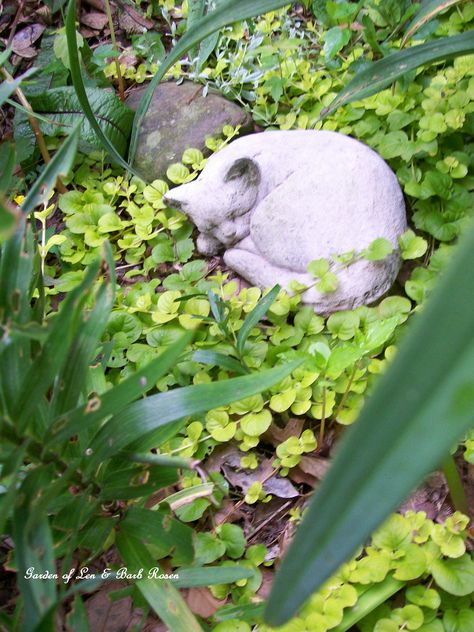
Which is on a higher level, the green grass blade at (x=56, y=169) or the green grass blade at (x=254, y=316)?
the green grass blade at (x=56, y=169)

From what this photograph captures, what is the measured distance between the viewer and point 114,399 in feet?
2.67

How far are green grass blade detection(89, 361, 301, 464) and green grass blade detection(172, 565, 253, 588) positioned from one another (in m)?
0.27

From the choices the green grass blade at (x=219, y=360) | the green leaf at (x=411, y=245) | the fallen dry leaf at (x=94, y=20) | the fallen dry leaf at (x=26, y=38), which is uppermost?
the fallen dry leaf at (x=26, y=38)

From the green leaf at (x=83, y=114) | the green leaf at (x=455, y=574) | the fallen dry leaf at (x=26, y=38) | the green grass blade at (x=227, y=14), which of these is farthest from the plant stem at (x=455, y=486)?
the fallen dry leaf at (x=26, y=38)

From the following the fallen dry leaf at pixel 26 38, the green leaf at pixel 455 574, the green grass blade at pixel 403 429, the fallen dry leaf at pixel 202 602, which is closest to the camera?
the green grass blade at pixel 403 429

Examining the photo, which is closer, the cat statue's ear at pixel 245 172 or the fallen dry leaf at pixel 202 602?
the fallen dry leaf at pixel 202 602

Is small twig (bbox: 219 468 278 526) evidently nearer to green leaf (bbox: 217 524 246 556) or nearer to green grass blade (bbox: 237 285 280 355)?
green leaf (bbox: 217 524 246 556)

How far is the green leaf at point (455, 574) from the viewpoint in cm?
97

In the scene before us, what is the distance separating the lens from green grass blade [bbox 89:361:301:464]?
88 centimetres

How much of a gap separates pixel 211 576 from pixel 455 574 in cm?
41

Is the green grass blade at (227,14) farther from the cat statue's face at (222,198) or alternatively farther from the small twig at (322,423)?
the small twig at (322,423)

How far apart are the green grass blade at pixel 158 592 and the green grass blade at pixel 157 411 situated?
0.55 ft

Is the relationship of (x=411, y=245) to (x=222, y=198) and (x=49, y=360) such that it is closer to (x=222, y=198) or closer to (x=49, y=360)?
(x=222, y=198)

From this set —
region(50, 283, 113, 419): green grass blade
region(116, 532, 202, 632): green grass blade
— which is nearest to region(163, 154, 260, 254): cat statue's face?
region(50, 283, 113, 419): green grass blade
